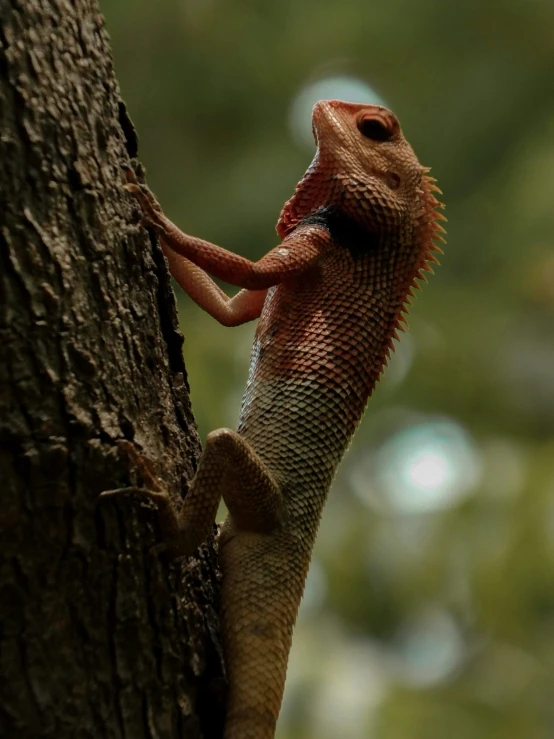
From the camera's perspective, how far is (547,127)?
6.17m

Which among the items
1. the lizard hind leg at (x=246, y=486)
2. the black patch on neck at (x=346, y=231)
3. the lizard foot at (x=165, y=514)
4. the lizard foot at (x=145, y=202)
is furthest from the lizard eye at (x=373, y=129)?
the lizard foot at (x=165, y=514)

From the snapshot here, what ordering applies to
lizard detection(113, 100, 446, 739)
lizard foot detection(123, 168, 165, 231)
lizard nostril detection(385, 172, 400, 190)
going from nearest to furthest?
lizard foot detection(123, 168, 165, 231), lizard detection(113, 100, 446, 739), lizard nostril detection(385, 172, 400, 190)

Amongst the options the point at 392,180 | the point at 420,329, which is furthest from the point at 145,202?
the point at 420,329

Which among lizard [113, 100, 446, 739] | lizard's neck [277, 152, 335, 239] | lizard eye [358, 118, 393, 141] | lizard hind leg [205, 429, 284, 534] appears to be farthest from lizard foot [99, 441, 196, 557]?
lizard eye [358, 118, 393, 141]

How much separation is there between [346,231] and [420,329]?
9.54ft

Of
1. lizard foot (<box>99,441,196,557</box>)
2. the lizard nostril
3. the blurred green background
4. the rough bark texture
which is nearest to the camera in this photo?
the rough bark texture

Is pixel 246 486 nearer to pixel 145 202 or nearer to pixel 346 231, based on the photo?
pixel 145 202

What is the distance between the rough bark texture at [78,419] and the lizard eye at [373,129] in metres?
1.30

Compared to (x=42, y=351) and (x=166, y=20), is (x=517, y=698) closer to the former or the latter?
(x=42, y=351)

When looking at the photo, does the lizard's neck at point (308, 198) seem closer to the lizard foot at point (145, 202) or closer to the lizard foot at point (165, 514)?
the lizard foot at point (145, 202)

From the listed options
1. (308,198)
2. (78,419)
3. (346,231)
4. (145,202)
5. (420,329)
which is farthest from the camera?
(420,329)

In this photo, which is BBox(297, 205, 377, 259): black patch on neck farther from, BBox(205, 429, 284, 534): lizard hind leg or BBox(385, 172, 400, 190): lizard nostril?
BBox(205, 429, 284, 534): lizard hind leg

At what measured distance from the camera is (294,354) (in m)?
3.00

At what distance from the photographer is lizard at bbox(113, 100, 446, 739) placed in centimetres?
250
